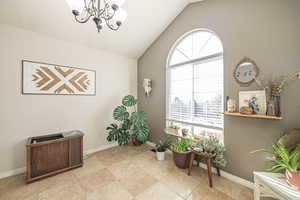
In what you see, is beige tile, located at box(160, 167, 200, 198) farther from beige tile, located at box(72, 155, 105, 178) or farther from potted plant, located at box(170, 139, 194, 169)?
beige tile, located at box(72, 155, 105, 178)

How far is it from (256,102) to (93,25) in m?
3.15

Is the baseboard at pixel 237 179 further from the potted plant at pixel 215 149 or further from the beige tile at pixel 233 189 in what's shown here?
the potted plant at pixel 215 149

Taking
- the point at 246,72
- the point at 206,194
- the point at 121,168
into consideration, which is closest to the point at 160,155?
the point at 121,168

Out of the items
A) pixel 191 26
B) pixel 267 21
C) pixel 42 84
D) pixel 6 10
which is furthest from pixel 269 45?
pixel 6 10

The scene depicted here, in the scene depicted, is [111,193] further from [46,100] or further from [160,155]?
[46,100]

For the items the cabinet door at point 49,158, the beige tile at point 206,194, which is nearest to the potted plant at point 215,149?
the beige tile at point 206,194

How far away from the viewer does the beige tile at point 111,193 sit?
1508 millimetres

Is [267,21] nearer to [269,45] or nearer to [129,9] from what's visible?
[269,45]

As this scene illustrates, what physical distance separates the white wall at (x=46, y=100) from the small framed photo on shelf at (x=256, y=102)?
9.19ft

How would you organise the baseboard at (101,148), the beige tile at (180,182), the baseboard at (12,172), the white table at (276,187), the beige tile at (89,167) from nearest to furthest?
the white table at (276,187) < the beige tile at (180,182) < the baseboard at (12,172) < the beige tile at (89,167) < the baseboard at (101,148)

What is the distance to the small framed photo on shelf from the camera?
155 cm

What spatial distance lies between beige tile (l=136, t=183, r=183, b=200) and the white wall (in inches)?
72.3

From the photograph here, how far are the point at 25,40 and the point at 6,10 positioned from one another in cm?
43

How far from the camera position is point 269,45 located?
153 cm
